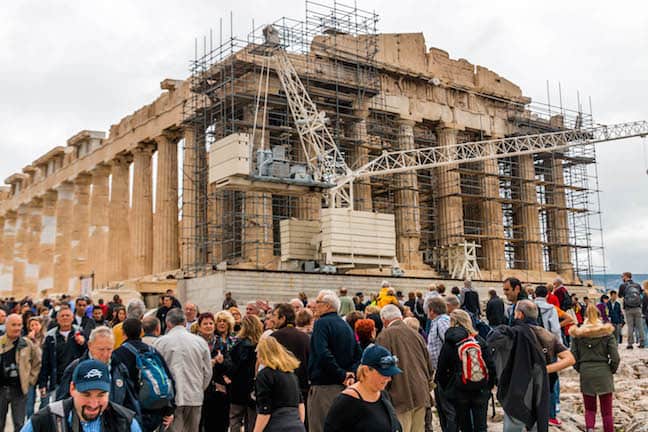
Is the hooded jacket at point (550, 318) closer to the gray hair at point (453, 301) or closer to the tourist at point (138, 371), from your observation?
the gray hair at point (453, 301)

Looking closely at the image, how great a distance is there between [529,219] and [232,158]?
70.0 ft

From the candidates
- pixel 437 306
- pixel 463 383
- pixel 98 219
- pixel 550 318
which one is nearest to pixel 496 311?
pixel 550 318

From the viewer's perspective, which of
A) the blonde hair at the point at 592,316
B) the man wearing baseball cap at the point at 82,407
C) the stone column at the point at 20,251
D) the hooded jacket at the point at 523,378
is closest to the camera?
the man wearing baseball cap at the point at 82,407

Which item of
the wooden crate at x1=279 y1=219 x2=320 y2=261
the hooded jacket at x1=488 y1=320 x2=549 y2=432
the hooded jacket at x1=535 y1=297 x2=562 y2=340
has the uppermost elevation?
the wooden crate at x1=279 y1=219 x2=320 y2=261

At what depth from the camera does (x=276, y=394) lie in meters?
7.19

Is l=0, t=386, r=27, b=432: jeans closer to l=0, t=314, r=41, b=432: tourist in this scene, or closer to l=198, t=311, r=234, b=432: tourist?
l=0, t=314, r=41, b=432: tourist

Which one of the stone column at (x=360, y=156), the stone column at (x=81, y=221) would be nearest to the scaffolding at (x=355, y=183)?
the stone column at (x=360, y=156)

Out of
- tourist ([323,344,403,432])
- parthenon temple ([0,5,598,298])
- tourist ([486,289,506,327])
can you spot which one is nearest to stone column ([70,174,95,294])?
parthenon temple ([0,5,598,298])

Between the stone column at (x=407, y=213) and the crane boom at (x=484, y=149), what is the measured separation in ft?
2.27

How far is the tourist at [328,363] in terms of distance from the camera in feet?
27.5

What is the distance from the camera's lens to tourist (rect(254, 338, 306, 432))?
23.4 ft

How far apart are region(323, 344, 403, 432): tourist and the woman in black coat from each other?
3257mm

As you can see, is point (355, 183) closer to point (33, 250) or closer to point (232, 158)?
point (232, 158)

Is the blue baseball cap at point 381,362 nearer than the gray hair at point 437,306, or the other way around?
the blue baseball cap at point 381,362
